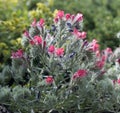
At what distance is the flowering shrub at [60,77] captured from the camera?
146 inches

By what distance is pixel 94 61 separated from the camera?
13.4ft

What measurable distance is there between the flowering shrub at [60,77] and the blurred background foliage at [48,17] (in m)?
0.70

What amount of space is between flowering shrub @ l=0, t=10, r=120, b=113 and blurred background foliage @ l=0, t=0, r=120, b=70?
700mm

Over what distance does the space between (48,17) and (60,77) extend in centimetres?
152

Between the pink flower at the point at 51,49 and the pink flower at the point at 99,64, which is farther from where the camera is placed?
the pink flower at the point at 99,64

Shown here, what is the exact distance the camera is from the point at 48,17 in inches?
206

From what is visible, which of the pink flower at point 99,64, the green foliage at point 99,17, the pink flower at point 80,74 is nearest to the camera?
the pink flower at point 80,74

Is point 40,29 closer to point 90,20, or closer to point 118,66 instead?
point 118,66

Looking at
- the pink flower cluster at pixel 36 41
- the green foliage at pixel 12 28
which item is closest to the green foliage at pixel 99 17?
the green foliage at pixel 12 28

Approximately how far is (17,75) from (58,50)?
2.07 ft

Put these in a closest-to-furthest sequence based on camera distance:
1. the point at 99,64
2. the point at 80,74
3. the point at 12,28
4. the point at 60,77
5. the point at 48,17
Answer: the point at 80,74 < the point at 60,77 < the point at 99,64 < the point at 12,28 < the point at 48,17

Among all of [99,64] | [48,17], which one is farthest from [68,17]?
[48,17]

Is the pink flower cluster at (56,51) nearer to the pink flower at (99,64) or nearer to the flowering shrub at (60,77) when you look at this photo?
the flowering shrub at (60,77)

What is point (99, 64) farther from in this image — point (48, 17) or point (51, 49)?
point (48, 17)
